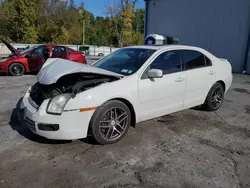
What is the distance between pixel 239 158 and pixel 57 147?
99.3 inches

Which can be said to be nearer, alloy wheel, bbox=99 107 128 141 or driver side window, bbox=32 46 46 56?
alloy wheel, bbox=99 107 128 141

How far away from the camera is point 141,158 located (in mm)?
2875

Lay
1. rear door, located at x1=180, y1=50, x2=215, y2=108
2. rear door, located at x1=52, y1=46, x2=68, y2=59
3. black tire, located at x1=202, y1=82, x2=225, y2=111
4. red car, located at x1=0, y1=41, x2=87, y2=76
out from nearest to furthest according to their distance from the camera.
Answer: rear door, located at x1=180, y1=50, x2=215, y2=108
black tire, located at x1=202, y1=82, x2=225, y2=111
red car, located at x1=0, y1=41, x2=87, y2=76
rear door, located at x1=52, y1=46, x2=68, y2=59

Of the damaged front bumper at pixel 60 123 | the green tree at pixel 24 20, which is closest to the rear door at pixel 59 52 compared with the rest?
the damaged front bumper at pixel 60 123

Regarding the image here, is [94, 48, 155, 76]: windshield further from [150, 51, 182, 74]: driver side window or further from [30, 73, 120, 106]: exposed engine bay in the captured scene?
[30, 73, 120, 106]: exposed engine bay

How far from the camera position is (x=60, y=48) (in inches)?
408

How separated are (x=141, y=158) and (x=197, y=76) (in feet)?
7.01

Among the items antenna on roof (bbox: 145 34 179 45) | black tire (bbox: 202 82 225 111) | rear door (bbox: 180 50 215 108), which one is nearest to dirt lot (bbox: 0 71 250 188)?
rear door (bbox: 180 50 215 108)

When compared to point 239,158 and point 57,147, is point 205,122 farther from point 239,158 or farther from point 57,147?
point 57,147

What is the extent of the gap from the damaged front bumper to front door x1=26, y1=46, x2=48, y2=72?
743 cm

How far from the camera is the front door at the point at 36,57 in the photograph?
9.72m

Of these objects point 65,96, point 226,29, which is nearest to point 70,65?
point 65,96

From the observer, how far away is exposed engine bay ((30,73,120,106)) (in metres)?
3.03

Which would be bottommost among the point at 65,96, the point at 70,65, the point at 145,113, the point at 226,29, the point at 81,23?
the point at 145,113
